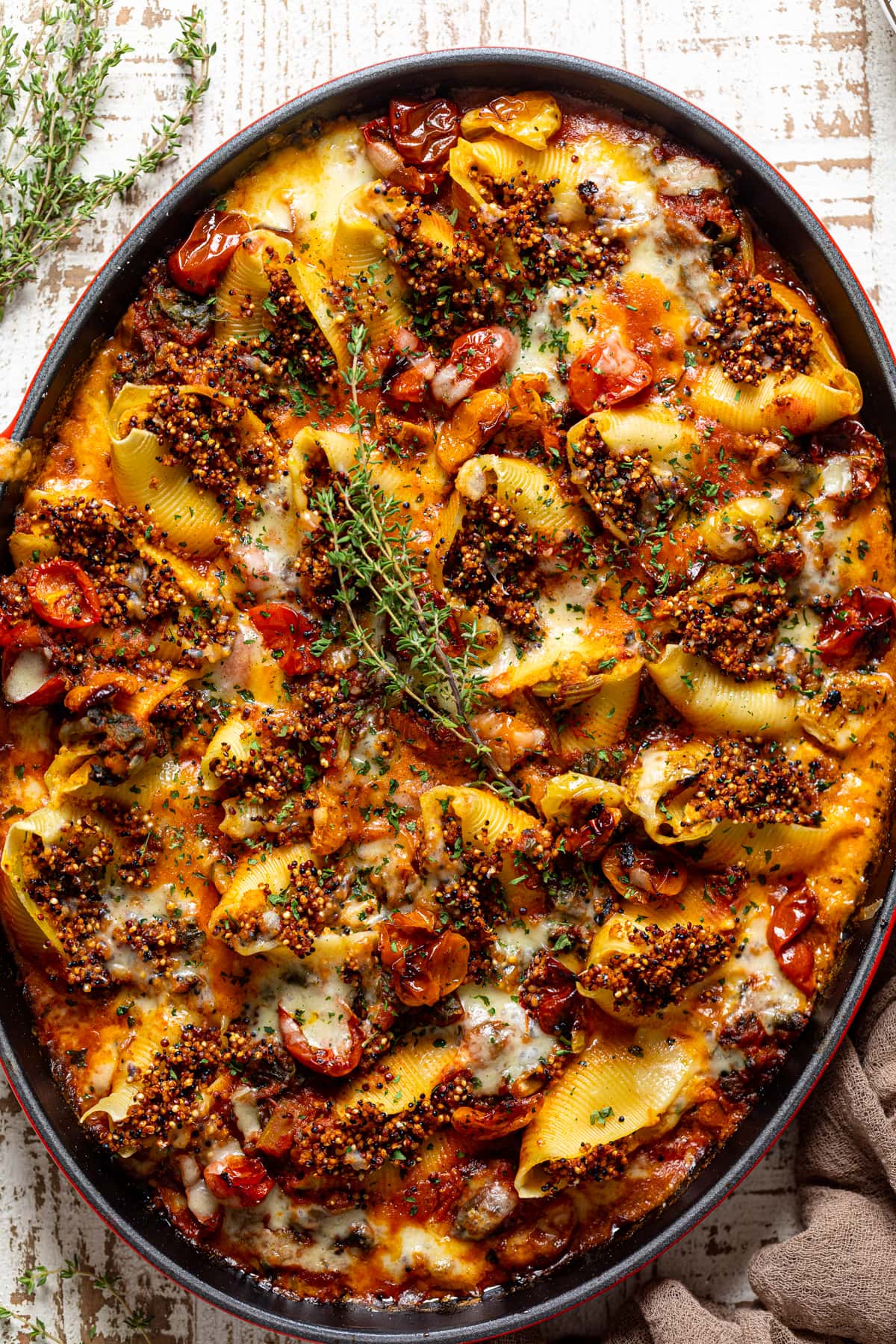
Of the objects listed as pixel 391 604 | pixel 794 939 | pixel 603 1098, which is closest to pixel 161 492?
pixel 391 604

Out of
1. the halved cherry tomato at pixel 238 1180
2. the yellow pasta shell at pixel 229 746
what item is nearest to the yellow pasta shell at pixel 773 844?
the yellow pasta shell at pixel 229 746

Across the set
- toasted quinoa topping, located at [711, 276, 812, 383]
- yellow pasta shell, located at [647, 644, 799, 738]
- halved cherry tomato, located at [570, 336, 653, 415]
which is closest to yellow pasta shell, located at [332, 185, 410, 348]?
halved cherry tomato, located at [570, 336, 653, 415]

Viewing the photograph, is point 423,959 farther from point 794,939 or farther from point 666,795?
point 794,939

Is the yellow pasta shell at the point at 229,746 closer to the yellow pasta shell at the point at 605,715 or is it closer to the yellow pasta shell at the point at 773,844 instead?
the yellow pasta shell at the point at 605,715

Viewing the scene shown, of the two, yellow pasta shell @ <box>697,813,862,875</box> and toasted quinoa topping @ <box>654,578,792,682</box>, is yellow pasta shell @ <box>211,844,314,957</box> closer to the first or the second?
yellow pasta shell @ <box>697,813,862,875</box>

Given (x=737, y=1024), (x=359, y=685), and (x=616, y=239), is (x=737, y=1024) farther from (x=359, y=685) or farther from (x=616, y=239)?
(x=616, y=239)

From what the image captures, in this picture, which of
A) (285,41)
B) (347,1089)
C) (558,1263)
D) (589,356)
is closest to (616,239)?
(589,356)
